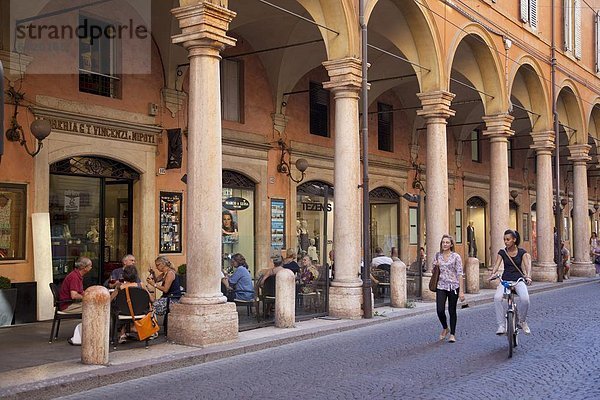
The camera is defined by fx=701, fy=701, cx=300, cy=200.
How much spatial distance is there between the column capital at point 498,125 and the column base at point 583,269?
8.99m

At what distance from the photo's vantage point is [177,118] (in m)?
15.7

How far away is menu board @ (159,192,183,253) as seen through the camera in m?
15.2

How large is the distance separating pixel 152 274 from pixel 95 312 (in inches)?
139

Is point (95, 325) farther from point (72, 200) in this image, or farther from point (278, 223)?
point (278, 223)

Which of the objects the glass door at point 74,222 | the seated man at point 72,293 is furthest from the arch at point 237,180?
the seated man at point 72,293

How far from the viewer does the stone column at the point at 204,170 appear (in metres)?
10.1

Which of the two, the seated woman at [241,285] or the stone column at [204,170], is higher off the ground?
the stone column at [204,170]

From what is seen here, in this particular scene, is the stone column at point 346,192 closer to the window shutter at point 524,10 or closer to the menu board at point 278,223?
the menu board at point 278,223

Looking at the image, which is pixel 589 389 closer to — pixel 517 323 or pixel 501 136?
pixel 517 323

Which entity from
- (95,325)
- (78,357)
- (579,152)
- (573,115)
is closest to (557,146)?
(579,152)

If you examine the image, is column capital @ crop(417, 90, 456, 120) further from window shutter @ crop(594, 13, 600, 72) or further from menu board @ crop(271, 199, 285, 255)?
window shutter @ crop(594, 13, 600, 72)

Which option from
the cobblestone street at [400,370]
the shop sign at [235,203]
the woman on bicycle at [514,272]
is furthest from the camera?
the shop sign at [235,203]

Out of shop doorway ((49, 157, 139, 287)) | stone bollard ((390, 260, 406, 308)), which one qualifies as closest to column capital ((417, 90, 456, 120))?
stone bollard ((390, 260, 406, 308))

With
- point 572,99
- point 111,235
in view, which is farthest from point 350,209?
point 572,99
